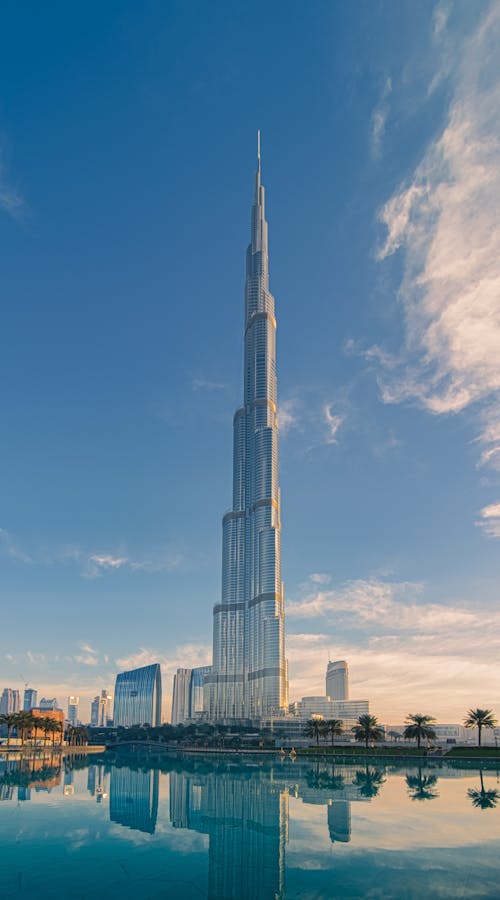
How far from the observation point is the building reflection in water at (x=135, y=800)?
150ft

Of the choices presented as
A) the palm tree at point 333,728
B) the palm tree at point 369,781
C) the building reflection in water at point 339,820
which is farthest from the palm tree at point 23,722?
the building reflection in water at point 339,820

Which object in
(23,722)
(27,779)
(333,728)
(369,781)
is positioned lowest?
(333,728)

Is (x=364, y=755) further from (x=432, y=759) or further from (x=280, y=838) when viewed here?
(x=280, y=838)

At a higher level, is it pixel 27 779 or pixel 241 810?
pixel 241 810

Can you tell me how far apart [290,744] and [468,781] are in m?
121

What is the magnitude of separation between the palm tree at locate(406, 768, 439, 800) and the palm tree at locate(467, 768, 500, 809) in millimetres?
3789

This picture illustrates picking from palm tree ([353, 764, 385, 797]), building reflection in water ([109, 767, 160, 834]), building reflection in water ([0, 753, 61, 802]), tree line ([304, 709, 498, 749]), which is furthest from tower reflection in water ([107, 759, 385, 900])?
tree line ([304, 709, 498, 749])

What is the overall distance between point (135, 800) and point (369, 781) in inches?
1339

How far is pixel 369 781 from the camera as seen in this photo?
77750 millimetres

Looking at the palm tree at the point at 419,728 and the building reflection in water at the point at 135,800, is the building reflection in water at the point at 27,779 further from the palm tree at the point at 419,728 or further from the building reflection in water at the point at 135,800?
the palm tree at the point at 419,728

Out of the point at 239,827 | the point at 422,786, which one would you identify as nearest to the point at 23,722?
the point at 422,786

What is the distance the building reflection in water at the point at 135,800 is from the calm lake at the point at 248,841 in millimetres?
161

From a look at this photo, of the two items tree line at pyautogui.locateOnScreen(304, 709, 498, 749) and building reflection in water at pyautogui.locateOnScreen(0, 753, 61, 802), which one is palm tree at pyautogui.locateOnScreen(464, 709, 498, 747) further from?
building reflection in water at pyautogui.locateOnScreen(0, 753, 61, 802)

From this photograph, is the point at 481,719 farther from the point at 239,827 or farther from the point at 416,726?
the point at 239,827
